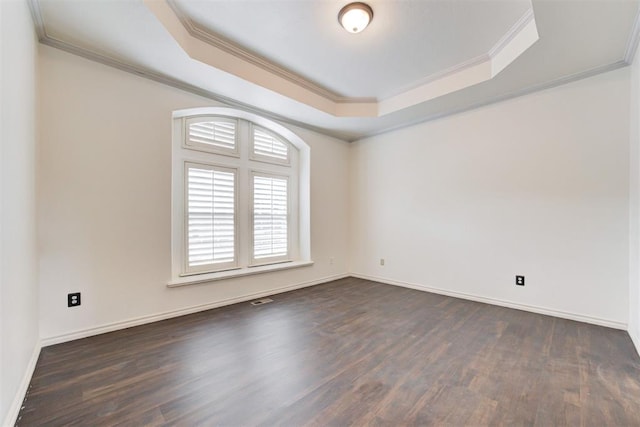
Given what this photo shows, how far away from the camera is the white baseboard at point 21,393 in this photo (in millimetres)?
1429

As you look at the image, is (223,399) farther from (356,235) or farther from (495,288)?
(356,235)

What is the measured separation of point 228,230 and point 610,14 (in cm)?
421

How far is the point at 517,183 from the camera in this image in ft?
11.1

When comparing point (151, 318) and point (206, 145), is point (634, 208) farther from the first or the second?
point (151, 318)

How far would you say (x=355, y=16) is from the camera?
226 centimetres

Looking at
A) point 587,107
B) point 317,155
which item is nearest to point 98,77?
point 317,155

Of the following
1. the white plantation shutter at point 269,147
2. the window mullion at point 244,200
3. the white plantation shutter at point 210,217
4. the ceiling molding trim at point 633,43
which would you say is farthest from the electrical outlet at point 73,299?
the ceiling molding trim at point 633,43

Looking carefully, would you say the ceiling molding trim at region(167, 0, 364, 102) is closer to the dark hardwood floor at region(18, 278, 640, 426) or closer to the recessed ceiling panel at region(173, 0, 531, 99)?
the recessed ceiling panel at region(173, 0, 531, 99)

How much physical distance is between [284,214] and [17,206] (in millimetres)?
3106

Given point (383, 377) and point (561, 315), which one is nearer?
point (383, 377)

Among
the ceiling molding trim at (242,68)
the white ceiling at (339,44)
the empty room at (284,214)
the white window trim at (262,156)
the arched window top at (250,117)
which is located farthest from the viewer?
the white window trim at (262,156)

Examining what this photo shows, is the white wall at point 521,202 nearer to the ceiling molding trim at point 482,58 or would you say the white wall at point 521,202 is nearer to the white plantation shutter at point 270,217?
the ceiling molding trim at point 482,58

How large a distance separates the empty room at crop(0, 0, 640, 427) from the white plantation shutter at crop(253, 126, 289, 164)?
0.03m

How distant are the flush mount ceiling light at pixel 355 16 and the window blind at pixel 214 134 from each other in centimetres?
208
